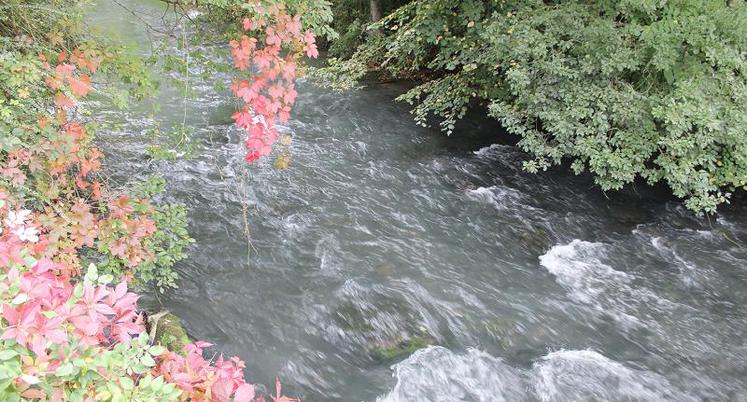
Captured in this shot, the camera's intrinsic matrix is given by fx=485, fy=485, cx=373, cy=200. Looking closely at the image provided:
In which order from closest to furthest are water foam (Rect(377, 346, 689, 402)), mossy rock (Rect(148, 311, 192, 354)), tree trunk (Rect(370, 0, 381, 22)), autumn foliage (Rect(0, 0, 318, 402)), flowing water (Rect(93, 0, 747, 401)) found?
autumn foliage (Rect(0, 0, 318, 402)), mossy rock (Rect(148, 311, 192, 354)), water foam (Rect(377, 346, 689, 402)), flowing water (Rect(93, 0, 747, 401)), tree trunk (Rect(370, 0, 381, 22))

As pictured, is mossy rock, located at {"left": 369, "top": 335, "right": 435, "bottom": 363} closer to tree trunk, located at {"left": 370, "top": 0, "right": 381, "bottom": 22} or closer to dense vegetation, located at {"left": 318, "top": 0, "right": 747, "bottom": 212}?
dense vegetation, located at {"left": 318, "top": 0, "right": 747, "bottom": 212}

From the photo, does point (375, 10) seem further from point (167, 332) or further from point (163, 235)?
point (167, 332)

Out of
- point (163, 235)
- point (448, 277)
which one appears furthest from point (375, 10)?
point (163, 235)

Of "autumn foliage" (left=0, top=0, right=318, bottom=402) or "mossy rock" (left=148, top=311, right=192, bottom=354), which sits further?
"mossy rock" (left=148, top=311, right=192, bottom=354)

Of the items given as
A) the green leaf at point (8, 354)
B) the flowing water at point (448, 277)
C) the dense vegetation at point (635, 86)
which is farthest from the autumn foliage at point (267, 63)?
the dense vegetation at point (635, 86)

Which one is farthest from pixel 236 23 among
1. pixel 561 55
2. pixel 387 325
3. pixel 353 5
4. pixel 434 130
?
pixel 353 5

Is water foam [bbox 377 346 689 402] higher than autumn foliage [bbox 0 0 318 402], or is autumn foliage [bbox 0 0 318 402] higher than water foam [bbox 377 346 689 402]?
autumn foliage [bbox 0 0 318 402]

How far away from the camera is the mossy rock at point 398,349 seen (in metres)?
4.88

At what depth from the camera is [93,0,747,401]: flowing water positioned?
4840mm

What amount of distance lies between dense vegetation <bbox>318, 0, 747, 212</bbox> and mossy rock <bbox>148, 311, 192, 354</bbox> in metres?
5.34

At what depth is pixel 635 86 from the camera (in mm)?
7496

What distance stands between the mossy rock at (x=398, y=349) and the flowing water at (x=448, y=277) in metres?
0.02

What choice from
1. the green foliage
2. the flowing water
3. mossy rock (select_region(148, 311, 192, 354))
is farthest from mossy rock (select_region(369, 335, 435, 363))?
the green foliage

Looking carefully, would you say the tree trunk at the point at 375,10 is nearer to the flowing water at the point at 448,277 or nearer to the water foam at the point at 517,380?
the flowing water at the point at 448,277
